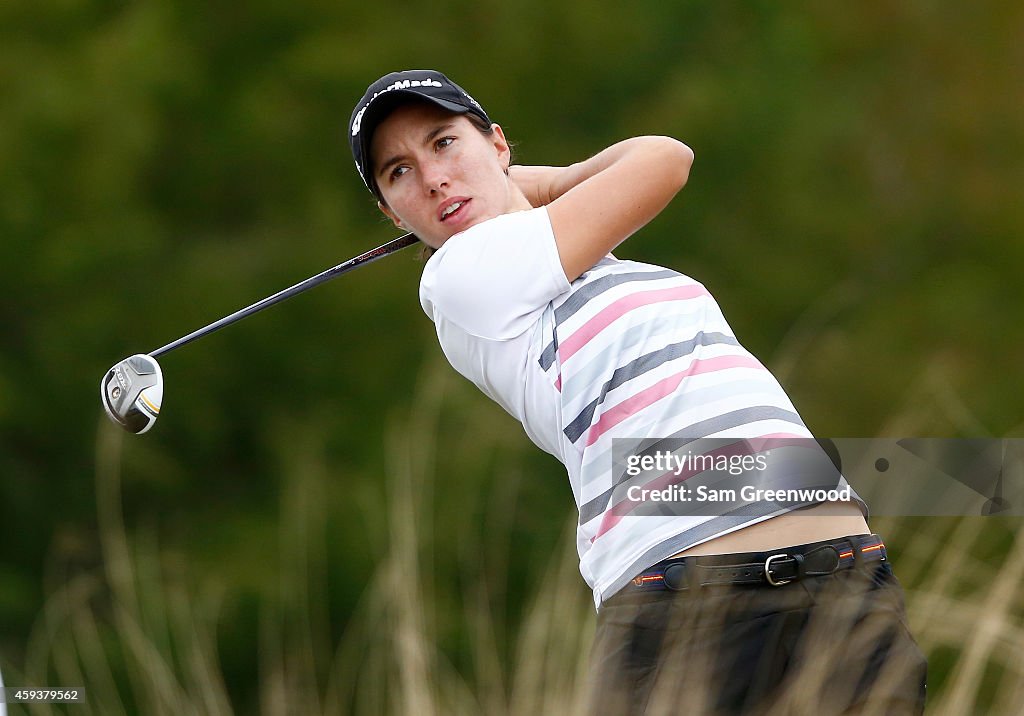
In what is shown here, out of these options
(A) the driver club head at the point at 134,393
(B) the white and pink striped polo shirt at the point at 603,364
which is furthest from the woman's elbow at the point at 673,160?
(A) the driver club head at the point at 134,393

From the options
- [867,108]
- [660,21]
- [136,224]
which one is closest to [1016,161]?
[867,108]

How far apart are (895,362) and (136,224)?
234cm

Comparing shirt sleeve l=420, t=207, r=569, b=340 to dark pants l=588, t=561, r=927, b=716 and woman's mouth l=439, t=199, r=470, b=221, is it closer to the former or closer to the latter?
woman's mouth l=439, t=199, r=470, b=221

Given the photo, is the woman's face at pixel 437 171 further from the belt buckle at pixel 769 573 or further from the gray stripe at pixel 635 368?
the belt buckle at pixel 769 573

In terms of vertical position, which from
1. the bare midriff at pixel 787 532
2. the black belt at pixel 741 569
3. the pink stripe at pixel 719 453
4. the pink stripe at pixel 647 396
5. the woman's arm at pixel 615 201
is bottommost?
the black belt at pixel 741 569

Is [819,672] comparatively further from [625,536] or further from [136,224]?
[136,224]

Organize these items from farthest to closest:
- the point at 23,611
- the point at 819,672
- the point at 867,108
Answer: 1. the point at 867,108
2. the point at 23,611
3. the point at 819,672

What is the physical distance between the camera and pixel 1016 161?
4.81 m

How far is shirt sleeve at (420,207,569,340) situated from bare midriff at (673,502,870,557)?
303 millimetres

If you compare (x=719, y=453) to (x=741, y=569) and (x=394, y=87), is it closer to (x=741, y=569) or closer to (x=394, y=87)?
(x=741, y=569)

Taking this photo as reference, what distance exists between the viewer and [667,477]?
1.33 metres

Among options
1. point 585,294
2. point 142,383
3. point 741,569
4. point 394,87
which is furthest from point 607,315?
point 142,383

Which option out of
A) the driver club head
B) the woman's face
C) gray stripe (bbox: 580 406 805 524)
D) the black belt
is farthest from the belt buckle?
the driver club head

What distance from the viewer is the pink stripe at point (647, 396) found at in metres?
1.35
